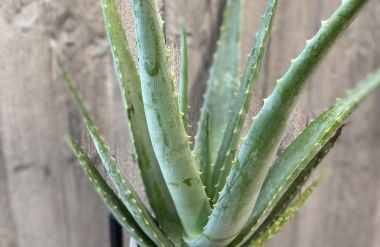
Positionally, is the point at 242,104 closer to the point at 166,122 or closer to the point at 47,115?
the point at 166,122

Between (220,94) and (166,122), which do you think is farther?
(220,94)

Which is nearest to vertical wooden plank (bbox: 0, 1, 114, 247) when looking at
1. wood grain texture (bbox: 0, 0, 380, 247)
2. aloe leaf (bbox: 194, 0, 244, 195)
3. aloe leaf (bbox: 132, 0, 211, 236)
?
wood grain texture (bbox: 0, 0, 380, 247)

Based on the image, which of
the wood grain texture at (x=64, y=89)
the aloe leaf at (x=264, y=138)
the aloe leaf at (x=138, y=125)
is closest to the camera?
the aloe leaf at (x=264, y=138)

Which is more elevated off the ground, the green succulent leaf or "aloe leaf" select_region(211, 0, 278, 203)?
"aloe leaf" select_region(211, 0, 278, 203)

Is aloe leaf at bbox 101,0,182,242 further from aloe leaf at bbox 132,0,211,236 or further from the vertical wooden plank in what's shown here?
the vertical wooden plank

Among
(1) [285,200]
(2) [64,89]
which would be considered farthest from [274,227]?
(2) [64,89]

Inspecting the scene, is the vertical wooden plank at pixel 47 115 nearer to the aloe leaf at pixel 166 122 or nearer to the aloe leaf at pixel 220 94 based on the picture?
the aloe leaf at pixel 220 94

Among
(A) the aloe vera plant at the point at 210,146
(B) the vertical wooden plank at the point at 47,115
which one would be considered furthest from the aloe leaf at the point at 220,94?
(B) the vertical wooden plank at the point at 47,115
